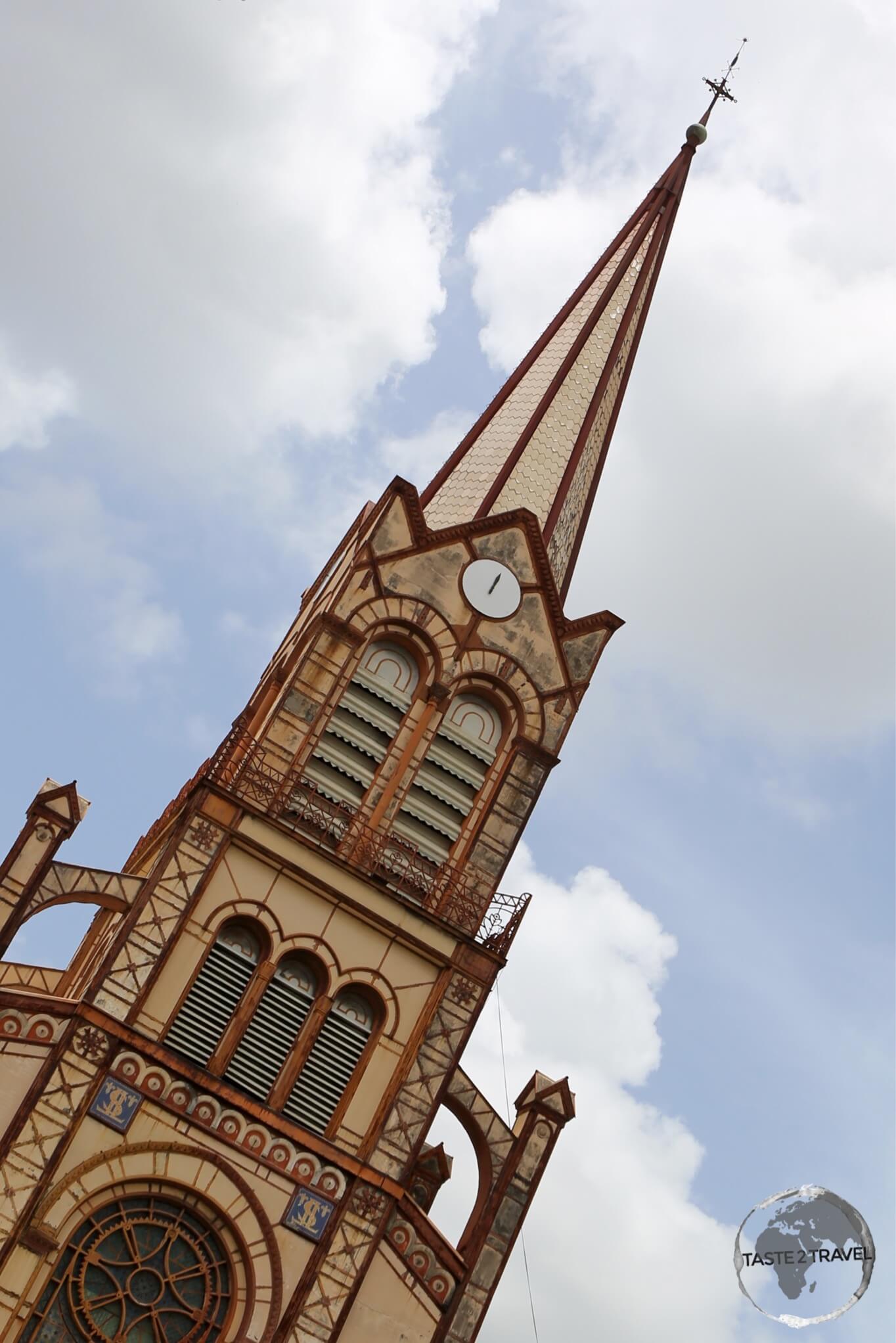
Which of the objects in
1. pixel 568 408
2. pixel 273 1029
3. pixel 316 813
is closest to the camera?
pixel 273 1029

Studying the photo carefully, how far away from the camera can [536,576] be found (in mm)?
30859

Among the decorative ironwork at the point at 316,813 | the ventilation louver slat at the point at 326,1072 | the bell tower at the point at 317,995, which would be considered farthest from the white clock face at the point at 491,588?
the ventilation louver slat at the point at 326,1072

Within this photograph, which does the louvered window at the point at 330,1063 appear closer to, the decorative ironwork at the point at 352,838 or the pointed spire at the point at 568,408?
the decorative ironwork at the point at 352,838

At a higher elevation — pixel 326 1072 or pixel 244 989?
pixel 244 989

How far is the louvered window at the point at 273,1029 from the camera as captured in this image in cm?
2567

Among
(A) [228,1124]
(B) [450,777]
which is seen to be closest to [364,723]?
A: (B) [450,777]

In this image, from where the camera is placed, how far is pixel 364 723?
93.7 ft

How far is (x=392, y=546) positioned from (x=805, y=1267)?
13.8 meters

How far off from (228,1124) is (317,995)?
245 cm

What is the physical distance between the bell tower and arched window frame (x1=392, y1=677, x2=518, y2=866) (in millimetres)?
44

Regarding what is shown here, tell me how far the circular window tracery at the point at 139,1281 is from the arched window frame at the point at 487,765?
692cm

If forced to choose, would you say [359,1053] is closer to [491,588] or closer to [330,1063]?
[330,1063]

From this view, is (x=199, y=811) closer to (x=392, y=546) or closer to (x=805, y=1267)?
(x=392, y=546)

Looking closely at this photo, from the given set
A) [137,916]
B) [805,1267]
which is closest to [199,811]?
[137,916]
